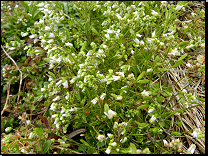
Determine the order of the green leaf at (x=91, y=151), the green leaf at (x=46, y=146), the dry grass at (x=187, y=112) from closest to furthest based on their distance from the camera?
the green leaf at (x=91, y=151)
the green leaf at (x=46, y=146)
the dry grass at (x=187, y=112)

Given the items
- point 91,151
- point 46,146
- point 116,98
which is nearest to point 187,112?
point 116,98

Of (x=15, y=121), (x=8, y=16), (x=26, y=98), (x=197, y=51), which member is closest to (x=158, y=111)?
(x=197, y=51)

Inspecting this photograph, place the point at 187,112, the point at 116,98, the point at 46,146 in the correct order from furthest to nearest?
the point at 187,112 → the point at 46,146 → the point at 116,98

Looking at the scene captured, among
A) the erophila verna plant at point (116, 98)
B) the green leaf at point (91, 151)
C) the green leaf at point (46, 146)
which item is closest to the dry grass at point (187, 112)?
the erophila verna plant at point (116, 98)

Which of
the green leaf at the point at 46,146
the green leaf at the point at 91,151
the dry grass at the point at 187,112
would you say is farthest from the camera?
the dry grass at the point at 187,112

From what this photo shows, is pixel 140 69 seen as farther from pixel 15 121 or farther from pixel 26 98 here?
pixel 15 121

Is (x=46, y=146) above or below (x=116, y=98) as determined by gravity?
below

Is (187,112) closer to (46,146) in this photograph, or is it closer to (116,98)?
(116,98)

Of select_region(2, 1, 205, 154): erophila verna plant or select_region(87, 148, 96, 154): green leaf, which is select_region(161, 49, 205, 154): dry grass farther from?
select_region(87, 148, 96, 154): green leaf

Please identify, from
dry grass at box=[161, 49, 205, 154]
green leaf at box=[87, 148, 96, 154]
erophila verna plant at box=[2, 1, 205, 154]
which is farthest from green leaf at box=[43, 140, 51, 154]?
dry grass at box=[161, 49, 205, 154]

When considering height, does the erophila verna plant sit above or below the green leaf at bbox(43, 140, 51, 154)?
above

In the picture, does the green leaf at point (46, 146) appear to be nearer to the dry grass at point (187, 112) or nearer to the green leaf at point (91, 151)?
the green leaf at point (91, 151)
